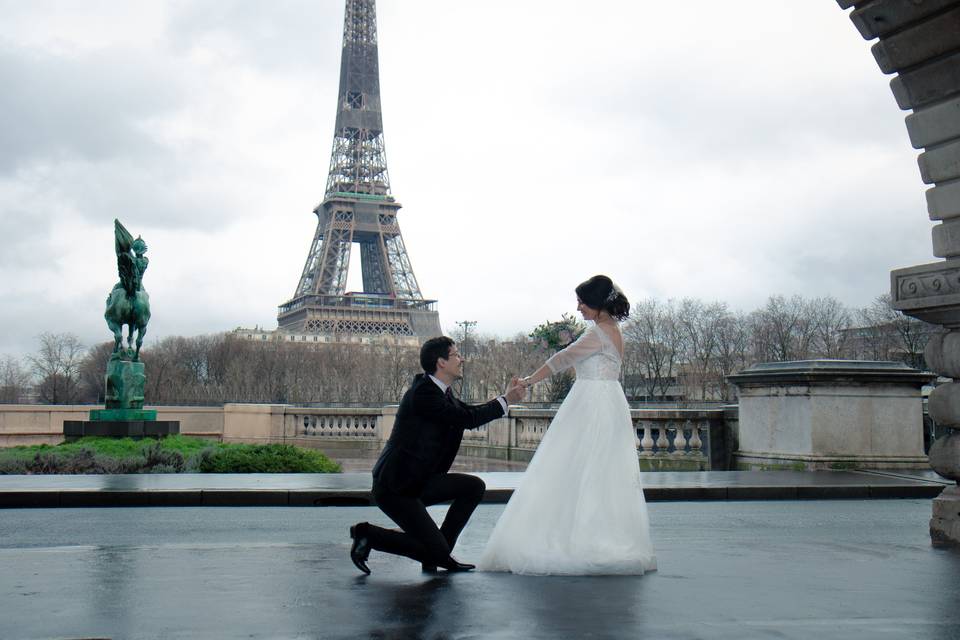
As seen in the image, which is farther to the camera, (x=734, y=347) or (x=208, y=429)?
(x=734, y=347)

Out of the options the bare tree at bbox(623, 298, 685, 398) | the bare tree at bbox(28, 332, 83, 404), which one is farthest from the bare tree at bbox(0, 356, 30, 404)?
the bare tree at bbox(623, 298, 685, 398)

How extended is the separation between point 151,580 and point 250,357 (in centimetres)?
9021

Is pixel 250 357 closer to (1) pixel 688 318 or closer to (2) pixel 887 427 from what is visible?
(1) pixel 688 318

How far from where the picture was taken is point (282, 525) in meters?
9.64

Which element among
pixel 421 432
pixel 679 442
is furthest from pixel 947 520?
pixel 679 442

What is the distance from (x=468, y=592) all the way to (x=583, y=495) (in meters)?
1.08

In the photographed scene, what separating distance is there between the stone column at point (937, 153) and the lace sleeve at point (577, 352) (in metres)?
2.78

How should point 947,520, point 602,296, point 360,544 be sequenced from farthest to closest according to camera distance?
point 947,520 → point 602,296 → point 360,544

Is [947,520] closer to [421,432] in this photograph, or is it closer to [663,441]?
[421,432]

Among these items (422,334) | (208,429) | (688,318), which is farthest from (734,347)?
(208,429)

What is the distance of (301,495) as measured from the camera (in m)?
11.8

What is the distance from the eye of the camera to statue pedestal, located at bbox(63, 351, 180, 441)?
20797 millimetres

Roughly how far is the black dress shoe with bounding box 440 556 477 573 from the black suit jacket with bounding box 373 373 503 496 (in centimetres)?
48

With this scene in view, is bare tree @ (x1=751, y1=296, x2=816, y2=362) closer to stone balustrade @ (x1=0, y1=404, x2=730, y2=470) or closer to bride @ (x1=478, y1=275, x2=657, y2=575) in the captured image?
stone balustrade @ (x1=0, y1=404, x2=730, y2=470)
